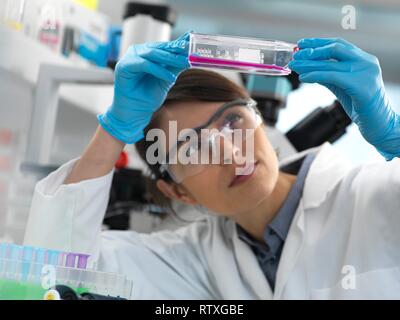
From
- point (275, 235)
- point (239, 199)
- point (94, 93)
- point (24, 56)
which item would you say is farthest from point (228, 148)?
point (94, 93)

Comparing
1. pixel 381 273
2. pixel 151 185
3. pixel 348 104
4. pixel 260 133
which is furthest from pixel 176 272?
pixel 348 104

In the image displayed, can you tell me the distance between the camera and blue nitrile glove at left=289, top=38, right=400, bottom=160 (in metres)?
0.89

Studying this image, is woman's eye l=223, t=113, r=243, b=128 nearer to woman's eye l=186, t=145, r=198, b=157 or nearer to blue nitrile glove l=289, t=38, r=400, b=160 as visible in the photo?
woman's eye l=186, t=145, r=198, b=157

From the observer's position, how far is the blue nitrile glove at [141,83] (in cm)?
95

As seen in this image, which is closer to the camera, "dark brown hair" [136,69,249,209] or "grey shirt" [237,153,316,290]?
"dark brown hair" [136,69,249,209]

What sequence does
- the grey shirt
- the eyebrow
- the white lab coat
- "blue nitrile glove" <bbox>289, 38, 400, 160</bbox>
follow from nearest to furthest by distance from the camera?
"blue nitrile glove" <bbox>289, 38, 400, 160</bbox> → the white lab coat → the eyebrow → the grey shirt

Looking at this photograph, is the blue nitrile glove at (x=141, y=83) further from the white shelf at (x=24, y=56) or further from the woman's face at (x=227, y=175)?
the white shelf at (x=24, y=56)

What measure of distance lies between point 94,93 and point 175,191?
49 cm

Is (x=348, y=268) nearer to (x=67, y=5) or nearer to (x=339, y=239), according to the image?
(x=339, y=239)

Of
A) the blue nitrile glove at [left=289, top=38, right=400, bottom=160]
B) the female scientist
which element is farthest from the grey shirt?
the blue nitrile glove at [left=289, top=38, right=400, bottom=160]

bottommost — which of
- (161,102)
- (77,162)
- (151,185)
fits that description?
(151,185)

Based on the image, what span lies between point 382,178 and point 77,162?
628mm

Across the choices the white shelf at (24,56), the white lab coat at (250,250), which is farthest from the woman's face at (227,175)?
the white shelf at (24,56)

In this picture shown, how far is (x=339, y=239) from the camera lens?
1175 millimetres
